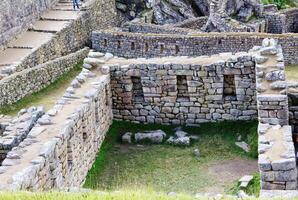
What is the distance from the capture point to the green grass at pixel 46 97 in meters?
23.2

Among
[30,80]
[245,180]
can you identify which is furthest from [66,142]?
[30,80]

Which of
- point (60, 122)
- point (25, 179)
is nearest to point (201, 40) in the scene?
point (60, 122)

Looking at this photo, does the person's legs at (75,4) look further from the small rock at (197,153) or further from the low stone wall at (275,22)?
the small rock at (197,153)

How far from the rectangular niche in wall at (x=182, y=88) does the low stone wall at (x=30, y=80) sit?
248 inches

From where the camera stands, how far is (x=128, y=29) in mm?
34688

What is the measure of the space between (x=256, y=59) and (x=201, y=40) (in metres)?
11.0

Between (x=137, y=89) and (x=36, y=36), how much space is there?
1275 centimetres

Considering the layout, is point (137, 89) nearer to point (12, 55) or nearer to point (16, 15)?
point (12, 55)

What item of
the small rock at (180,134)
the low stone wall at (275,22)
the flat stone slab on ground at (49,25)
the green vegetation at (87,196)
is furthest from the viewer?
the low stone wall at (275,22)

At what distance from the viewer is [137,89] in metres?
19.9

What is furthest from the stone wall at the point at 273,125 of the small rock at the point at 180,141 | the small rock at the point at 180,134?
the small rock at the point at 180,134

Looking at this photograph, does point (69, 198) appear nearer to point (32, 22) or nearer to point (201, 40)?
point (201, 40)

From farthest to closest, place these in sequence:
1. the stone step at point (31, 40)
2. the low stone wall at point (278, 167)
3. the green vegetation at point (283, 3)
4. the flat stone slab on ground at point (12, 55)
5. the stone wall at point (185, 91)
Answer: the green vegetation at point (283, 3), the stone step at point (31, 40), the flat stone slab on ground at point (12, 55), the stone wall at point (185, 91), the low stone wall at point (278, 167)

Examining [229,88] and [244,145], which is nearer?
[244,145]
